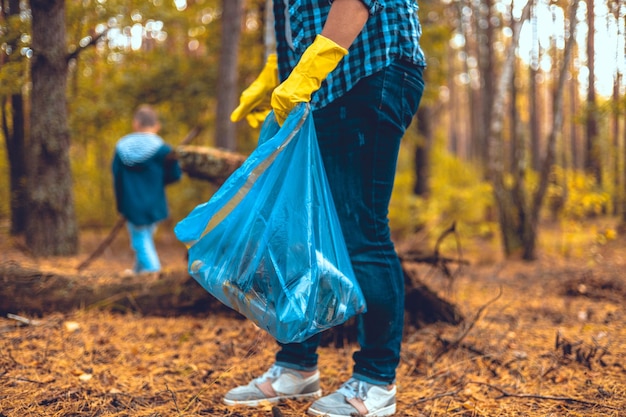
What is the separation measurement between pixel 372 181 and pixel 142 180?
9.88 ft

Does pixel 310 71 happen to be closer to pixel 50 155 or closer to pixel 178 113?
pixel 50 155

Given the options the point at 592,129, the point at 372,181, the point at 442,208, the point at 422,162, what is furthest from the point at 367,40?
the point at 592,129

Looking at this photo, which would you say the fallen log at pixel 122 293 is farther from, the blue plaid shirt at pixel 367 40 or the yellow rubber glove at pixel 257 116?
the blue plaid shirt at pixel 367 40

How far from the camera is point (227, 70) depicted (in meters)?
6.03

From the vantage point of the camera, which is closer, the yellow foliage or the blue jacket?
the blue jacket

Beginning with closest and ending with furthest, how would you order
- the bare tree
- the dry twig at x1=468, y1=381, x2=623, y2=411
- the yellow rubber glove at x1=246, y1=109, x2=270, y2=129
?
the dry twig at x1=468, y1=381, x2=623, y2=411
the yellow rubber glove at x1=246, y1=109, x2=270, y2=129
the bare tree

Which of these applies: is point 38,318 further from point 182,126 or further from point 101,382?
point 182,126

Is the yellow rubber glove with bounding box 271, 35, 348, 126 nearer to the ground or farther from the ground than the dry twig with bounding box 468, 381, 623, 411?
farther from the ground

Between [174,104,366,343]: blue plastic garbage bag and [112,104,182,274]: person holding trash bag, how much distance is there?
263cm

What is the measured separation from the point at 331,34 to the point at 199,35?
22.6 feet

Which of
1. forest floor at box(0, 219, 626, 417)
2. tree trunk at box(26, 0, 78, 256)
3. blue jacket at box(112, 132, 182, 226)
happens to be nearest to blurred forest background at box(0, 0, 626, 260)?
tree trunk at box(26, 0, 78, 256)

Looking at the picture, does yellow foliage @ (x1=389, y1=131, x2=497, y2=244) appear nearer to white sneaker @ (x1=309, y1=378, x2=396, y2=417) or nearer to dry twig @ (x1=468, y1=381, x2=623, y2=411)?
dry twig @ (x1=468, y1=381, x2=623, y2=411)

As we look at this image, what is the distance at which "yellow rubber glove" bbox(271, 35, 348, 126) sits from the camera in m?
1.48

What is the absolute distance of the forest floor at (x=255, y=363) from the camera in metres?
1.73
